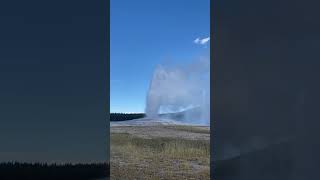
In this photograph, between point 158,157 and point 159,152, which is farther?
point 159,152

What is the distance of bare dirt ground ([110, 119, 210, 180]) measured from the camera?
7695mm

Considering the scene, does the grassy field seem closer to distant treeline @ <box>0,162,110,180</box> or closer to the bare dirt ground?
the bare dirt ground

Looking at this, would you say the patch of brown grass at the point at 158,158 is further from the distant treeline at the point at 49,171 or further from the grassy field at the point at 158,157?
the distant treeline at the point at 49,171

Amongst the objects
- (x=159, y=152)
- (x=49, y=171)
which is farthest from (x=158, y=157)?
(x=49, y=171)

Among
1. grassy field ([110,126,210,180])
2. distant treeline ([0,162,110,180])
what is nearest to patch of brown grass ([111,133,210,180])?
grassy field ([110,126,210,180])

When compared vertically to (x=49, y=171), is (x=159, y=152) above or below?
below

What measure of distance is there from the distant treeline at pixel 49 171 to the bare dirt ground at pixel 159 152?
9.72 feet

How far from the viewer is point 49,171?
3.91m

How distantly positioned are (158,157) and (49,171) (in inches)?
204

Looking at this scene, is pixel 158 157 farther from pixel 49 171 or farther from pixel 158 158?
pixel 49 171
